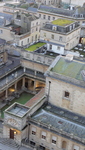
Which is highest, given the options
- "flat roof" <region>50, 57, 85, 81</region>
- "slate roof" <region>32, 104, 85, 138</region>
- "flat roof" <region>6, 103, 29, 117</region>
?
"flat roof" <region>50, 57, 85, 81</region>

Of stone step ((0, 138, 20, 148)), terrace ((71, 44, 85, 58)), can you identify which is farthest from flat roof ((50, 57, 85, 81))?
terrace ((71, 44, 85, 58))

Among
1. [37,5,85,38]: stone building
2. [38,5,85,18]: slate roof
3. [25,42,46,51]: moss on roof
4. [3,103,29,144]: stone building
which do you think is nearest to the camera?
[3,103,29,144]: stone building

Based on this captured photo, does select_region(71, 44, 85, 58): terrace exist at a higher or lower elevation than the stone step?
higher

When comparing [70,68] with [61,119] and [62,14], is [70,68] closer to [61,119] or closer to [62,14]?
[61,119]

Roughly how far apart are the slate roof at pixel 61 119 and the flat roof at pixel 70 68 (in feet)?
25.9

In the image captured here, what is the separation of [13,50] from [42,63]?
1311 centimetres

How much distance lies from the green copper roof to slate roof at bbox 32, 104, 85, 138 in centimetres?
791

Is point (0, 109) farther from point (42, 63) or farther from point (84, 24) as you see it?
point (84, 24)

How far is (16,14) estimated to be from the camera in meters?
94.6

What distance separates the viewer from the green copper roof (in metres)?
49.0

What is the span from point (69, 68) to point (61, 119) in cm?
1071

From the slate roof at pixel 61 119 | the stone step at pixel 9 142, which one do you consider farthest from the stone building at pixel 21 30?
the stone step at pixel 9 142

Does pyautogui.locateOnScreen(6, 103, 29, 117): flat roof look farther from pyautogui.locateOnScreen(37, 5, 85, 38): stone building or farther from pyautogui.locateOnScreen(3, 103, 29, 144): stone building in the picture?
pyautogui.locateOnScreen(37, 5, 85, 38): stone building

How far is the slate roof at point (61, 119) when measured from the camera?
149 feet
